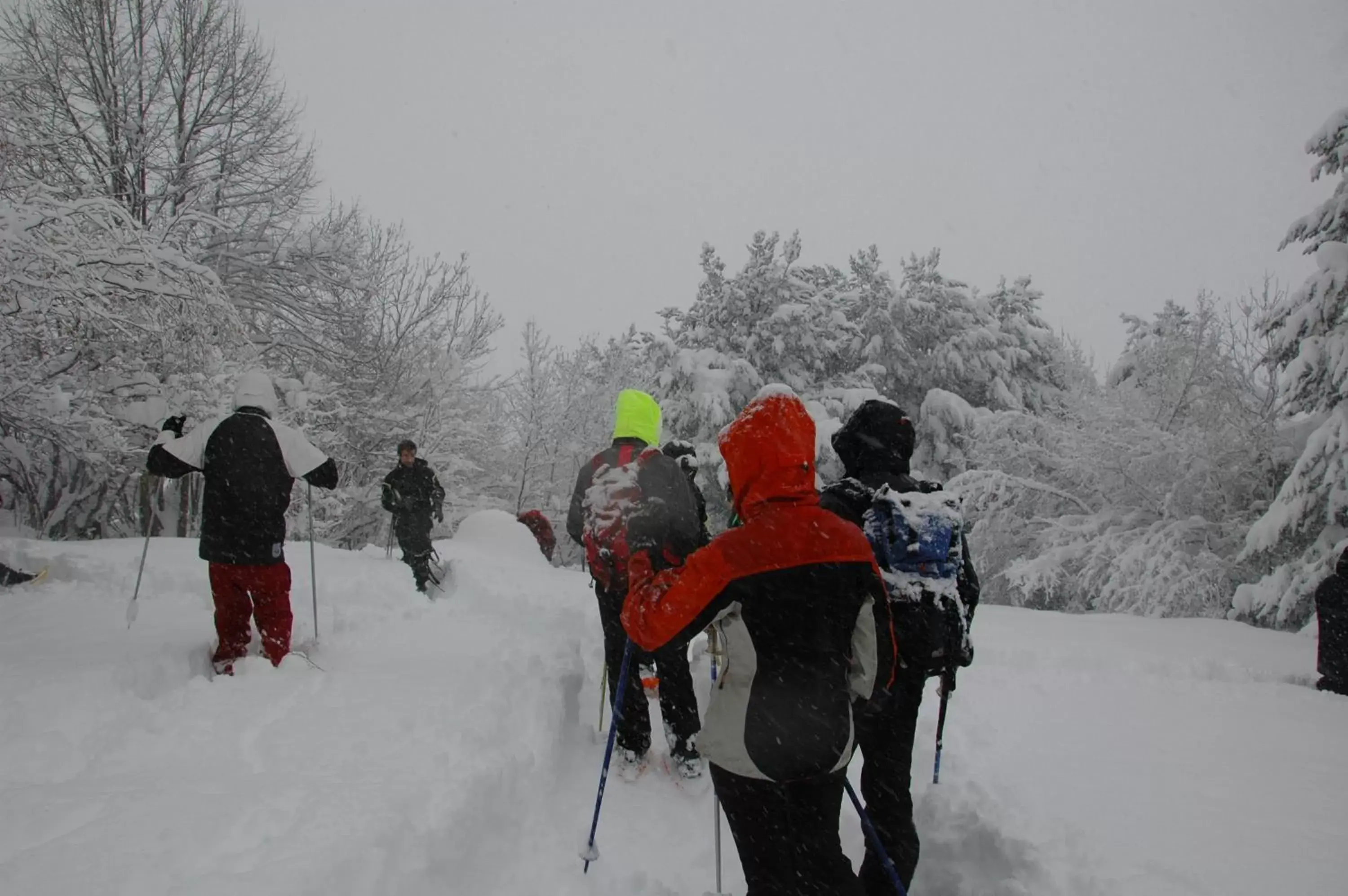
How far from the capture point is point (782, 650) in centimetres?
222

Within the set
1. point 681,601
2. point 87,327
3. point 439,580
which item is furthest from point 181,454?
point 439,580

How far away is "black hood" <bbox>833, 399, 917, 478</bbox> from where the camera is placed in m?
3.27

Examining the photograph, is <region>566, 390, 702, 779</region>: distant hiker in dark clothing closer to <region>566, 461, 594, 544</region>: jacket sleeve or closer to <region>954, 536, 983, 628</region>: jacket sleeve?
<region>566, 461, 594, 544</region>: jacket sleeve

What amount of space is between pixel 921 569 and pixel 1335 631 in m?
5.85

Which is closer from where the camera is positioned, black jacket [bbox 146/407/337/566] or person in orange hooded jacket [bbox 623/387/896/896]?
person in orange hooded jacket [bbox 623/387/896/896]

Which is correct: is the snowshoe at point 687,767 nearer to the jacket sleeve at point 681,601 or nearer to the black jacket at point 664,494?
the black jacket at point 664,494

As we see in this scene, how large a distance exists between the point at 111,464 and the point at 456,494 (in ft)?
50.5

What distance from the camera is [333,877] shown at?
2451 millimetres

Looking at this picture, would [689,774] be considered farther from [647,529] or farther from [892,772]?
[647,529]

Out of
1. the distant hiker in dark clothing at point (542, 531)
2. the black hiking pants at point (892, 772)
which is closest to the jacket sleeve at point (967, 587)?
the black hiking pants at point (892, 772)

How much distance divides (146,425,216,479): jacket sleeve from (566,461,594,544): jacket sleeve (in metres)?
2.31

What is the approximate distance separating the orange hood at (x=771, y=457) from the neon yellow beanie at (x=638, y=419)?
76.0 inches

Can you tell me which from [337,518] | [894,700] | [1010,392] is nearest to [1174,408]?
[1010,392]

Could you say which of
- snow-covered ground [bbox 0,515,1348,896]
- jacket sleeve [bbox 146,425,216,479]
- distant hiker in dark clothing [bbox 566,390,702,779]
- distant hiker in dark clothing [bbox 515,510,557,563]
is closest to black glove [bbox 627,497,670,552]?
distant hiker in dark clothing [bbox 566,390,702,779]
